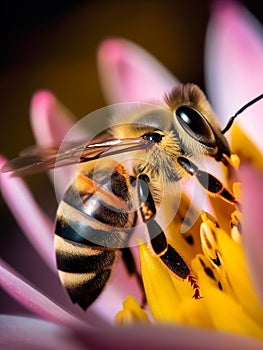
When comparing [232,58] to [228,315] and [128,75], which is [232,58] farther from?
[228,315]

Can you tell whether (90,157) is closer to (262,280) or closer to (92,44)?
(262,280)

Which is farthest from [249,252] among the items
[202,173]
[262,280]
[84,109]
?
[84,109]

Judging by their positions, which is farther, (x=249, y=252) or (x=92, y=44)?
(x=92, y=44)

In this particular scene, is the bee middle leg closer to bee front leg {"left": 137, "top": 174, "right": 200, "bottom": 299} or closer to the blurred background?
bee front leg {"left": 137, "top": 174, "right": 200, "bottom": 299}

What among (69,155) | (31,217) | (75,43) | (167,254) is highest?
(69,155)

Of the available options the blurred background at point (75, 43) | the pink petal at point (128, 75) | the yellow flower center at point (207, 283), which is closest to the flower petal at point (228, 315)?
the yellow flower center at point (207, 283)

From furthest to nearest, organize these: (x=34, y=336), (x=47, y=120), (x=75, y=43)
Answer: (x=75, y=43)
(x=47, y=120)
(x=34, y=336)

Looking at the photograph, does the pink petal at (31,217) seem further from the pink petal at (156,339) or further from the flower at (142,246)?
the pink petal at (156,339)

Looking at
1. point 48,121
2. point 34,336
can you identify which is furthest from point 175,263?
point 48,121
